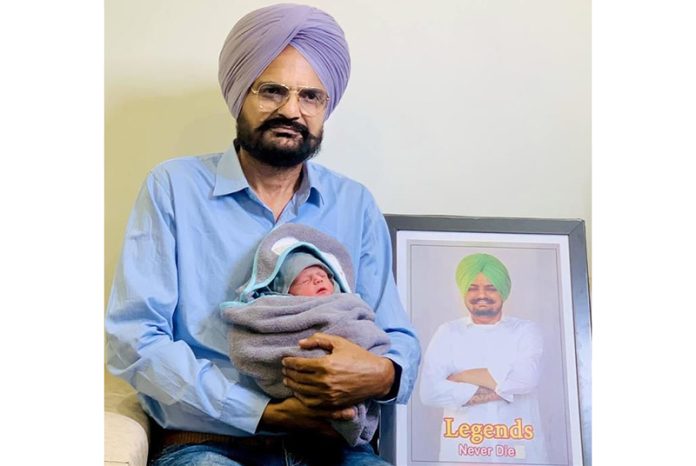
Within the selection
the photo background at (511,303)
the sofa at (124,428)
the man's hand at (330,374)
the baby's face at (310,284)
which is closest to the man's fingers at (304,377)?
the man's hand at (330,374)

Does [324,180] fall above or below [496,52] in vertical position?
below

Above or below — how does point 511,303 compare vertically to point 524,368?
above

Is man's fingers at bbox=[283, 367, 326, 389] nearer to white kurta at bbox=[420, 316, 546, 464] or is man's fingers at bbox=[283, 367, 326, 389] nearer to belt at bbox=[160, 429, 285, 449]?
belt at bbox=[160, 429, 285, 449]

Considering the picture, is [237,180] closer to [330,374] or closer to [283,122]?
[283,122]

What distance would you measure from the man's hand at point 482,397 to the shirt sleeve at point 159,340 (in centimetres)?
54

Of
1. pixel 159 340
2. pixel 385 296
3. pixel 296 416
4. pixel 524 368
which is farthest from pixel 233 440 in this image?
pixel 524 368

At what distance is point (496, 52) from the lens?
228 cm

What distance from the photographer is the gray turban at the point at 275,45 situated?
74.4 inches

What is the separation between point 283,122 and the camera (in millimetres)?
1913

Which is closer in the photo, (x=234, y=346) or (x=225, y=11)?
(x=234, y=346)

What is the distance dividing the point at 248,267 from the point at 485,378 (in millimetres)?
621
